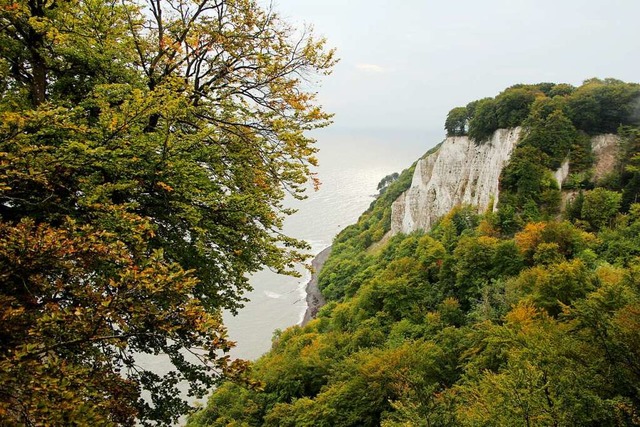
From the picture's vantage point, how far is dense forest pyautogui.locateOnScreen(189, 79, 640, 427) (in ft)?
30.3

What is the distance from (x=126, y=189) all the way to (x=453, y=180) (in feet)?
158

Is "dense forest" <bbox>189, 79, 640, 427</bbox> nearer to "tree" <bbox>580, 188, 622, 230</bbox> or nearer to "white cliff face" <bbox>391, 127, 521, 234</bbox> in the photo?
→ "tree" <bbox>580, 188, 622, 230</bbox>

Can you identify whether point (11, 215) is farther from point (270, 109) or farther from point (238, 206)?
point (270, 109)

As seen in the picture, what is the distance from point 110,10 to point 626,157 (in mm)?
40697

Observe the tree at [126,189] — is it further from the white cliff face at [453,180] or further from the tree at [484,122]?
the tree at [484,122]

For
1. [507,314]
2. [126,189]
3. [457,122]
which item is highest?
[457,122]

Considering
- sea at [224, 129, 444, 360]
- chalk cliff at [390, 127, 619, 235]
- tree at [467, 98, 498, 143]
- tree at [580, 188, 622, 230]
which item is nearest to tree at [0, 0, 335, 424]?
sea at [224, 129, 444, 360]

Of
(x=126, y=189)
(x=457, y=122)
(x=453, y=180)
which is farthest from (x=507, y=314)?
(x=457, y=122)

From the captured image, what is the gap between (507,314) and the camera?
19.7 metres

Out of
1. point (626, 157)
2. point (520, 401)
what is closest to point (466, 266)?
point (626, 157)

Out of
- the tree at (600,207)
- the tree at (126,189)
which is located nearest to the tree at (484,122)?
the tree at (600,207)

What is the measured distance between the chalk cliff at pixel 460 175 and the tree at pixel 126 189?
36.4m

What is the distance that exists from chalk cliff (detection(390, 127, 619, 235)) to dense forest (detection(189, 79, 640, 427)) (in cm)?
111

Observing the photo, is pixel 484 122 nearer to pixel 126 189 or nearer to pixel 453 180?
pixel 453 180
